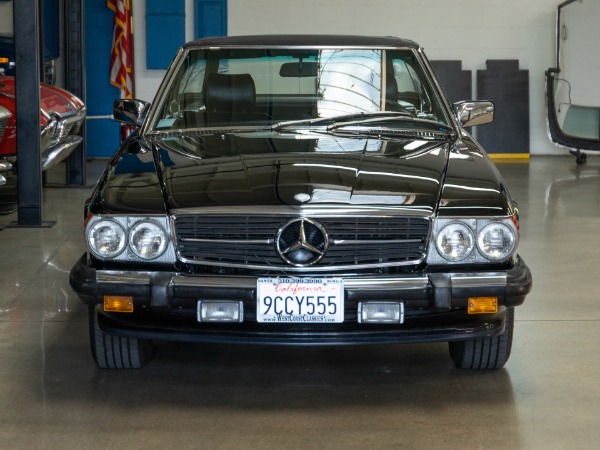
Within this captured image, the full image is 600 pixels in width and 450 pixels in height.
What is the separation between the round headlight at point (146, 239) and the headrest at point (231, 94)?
3.80ft

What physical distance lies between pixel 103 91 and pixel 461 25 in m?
4.99

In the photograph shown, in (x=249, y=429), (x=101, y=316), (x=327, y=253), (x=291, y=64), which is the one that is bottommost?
(x=249, y=429)

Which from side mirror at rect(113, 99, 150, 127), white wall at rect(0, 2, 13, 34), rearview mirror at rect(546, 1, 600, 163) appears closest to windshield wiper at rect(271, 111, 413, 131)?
side mirror at rect(113, 99, 150, 127)

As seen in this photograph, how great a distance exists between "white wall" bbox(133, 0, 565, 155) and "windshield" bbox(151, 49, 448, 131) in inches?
374

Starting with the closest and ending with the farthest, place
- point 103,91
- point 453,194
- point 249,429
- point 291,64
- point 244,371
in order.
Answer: point 249,429
point 453,194
point 244,371
point 291,64
point 103,91

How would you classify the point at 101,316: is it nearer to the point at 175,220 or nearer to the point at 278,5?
the point at 175,220

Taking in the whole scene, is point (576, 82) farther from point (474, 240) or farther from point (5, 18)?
point (474, 240)

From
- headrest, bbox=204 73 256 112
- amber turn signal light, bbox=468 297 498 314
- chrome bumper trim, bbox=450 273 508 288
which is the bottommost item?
amber turn signal light, bbox=468 297 498 314

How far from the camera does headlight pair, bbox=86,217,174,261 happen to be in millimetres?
3709

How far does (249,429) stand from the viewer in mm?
3520

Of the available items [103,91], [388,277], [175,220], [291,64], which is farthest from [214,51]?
[103,91]

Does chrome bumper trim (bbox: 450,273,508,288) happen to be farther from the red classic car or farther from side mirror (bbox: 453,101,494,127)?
the red classic car

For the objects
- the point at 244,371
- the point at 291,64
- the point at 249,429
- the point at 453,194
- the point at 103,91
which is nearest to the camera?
the point at 249,429

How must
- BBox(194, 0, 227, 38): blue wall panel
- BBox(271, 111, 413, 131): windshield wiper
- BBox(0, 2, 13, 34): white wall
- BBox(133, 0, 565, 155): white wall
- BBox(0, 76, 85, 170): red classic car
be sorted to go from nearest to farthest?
BBox(271, 111, 413, 131): windshield wiper, BBox(0, 76, 85, 170): red classic car, BBox(0, 2, 13, 34): white wall, BBox(194, 0, 227, 38): blue wall panel, BBox(133, 0, 565, 155): white wall
